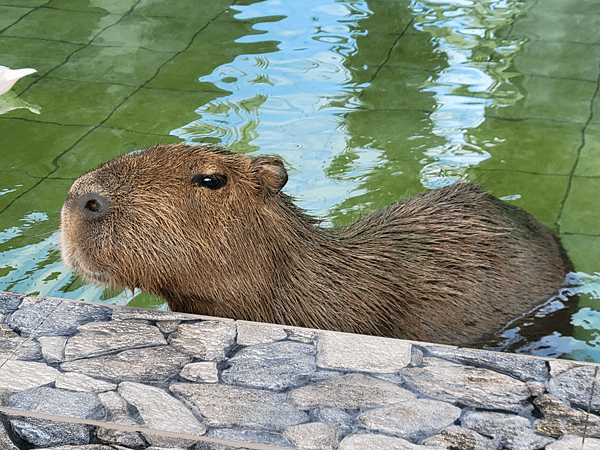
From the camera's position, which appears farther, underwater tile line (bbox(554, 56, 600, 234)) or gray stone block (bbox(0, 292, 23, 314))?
underwater tile line (bbox(554, 56, 600, 234))

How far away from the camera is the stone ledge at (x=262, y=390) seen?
93.3 inches

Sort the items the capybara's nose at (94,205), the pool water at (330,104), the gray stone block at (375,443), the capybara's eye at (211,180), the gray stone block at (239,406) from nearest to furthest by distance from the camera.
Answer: the gray stone block at (375,443) → the gray stone block at (239,406) → the capybara's nose at (94,205) → the capybara's eye at (211,180) → the pool water at (330,104)

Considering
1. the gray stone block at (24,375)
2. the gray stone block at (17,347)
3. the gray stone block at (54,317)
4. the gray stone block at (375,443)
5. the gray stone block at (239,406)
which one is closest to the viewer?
the gray stone block at (375,443)

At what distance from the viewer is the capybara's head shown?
301cm

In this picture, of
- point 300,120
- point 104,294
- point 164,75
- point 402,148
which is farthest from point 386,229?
point 164,75

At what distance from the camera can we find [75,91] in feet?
22.1

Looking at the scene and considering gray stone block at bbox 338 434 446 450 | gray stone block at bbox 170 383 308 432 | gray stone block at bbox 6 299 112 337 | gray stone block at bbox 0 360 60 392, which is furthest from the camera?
gray stone block at bbox 6 299 112 337

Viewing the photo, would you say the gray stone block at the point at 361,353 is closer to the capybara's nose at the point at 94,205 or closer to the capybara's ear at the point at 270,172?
the capybara's ear at the point at 270,172

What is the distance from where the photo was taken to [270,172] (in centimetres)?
316

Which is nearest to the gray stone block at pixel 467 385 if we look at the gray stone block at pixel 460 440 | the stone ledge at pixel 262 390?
the stone ledge at pixel 262 390

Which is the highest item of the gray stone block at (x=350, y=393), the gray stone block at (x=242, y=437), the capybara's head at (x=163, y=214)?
the capybara's head at (x=163, y=214)

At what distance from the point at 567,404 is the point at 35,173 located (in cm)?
426

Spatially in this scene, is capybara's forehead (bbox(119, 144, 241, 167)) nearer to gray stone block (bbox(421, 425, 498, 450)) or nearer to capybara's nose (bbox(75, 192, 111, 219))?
capybara's nose (bbox(75, 192, 111, 219))

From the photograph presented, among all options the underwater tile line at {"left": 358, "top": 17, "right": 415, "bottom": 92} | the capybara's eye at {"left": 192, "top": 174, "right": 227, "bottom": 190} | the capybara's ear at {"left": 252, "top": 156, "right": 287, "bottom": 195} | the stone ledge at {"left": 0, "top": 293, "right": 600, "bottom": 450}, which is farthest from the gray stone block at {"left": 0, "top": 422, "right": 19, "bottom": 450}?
the underwater tile line at {"left": 358, "top": 17, "right": 415, "bottom": 92}
